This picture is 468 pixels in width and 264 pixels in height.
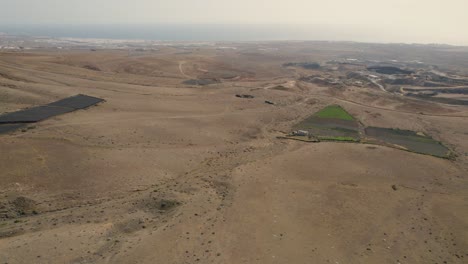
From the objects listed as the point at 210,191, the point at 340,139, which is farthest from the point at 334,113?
the point at 210,191

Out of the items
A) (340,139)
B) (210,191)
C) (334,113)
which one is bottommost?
(210,191)

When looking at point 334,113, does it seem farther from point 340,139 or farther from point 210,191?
point 210,191

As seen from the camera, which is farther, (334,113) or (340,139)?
(334,113)

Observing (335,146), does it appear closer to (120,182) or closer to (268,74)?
(120,182)

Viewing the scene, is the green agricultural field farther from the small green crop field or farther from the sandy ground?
the small green crop field

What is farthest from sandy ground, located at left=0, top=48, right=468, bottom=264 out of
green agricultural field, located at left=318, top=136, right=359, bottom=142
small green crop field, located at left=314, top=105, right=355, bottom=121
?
small green crop field, located at left=314, top=105, right=355, bottom=121

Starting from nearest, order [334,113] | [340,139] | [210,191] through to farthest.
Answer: [210,191]
[340,139]
[334,113]

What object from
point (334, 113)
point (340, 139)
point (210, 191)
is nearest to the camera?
point (210, 191)
